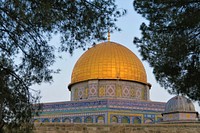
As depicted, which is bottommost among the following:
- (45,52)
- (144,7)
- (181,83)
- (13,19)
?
(181,83)

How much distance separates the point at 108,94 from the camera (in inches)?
764

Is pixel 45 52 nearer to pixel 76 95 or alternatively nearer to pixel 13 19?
pixel 13 19

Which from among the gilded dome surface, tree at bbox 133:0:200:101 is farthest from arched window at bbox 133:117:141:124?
tree at bbox 133:0:200:101

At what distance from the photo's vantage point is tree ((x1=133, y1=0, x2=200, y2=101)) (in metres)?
5.77

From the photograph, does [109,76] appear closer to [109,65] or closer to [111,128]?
[109,65]

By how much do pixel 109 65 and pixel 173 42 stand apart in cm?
1468

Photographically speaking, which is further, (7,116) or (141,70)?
(141,70)

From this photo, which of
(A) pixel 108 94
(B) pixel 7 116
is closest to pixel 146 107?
(A) pixel 108 94

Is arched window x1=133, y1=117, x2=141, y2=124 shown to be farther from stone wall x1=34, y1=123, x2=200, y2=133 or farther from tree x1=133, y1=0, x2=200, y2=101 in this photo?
tree x1=133, y1=0, x2=200, y2=101

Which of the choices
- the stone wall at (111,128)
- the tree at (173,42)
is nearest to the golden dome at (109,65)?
the stone wall at (111,128)

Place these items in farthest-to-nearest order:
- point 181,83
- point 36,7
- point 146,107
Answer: point 146,107 < point 181,83 < point 36,7

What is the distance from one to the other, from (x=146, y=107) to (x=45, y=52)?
44.7 ft

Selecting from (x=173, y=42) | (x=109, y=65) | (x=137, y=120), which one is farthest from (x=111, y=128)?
(x=109, y=65)

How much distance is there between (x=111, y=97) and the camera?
19.2 m
